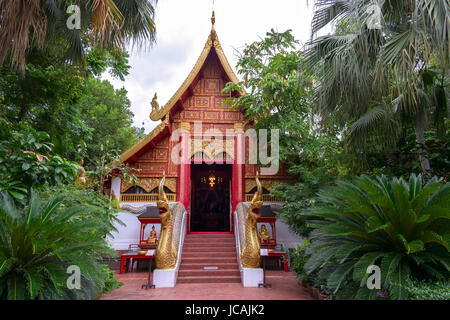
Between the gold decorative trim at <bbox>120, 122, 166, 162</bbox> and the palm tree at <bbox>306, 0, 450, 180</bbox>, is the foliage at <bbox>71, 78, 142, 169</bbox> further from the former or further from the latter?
the palm tree at <bbox>306, 0, 450, 180</bbox>

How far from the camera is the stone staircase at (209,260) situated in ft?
20.4

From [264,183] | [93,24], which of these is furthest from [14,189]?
[264,183]

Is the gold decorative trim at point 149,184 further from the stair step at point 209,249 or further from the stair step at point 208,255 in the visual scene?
the stair step at point 208,255

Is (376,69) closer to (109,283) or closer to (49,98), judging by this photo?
(109,283)

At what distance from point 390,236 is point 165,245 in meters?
4.17

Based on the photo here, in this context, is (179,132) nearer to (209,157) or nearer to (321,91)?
(209,157)

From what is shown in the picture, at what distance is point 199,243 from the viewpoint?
8039 millimetres

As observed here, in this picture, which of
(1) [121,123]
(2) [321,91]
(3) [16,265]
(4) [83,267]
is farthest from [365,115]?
(1) [121,123]

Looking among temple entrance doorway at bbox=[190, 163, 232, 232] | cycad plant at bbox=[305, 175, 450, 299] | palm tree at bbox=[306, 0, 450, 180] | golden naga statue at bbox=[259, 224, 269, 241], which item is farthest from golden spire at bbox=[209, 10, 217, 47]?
cycad plant at bbox=[305, 175, 450, 299]

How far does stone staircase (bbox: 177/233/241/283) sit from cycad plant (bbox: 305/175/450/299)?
3.17 meters

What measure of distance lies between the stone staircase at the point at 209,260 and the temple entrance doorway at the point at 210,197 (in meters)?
3.50

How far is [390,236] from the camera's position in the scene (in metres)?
3.30
